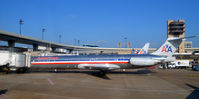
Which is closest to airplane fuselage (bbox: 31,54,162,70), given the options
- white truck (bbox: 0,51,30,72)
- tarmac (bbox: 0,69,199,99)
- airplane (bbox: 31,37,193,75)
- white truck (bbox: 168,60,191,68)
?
airplane (bbox: 31,37,193,75)

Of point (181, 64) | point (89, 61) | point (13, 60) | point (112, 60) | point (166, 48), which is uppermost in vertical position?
point (166, 48)

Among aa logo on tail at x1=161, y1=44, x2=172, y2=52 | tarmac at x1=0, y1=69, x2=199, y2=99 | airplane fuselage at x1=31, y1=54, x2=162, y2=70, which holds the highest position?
aa logo on tail at x1=161, y1=44, x2=172, y2=52

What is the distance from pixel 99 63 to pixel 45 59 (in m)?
8.27

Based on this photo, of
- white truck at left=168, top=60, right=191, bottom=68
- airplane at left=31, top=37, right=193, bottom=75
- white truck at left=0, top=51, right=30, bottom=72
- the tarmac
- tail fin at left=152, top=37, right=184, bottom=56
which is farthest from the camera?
white truck at left=168, top=60, right=191, bottom=68

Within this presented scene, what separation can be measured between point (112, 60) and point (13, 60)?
43.6ft

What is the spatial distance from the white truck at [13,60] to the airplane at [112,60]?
126cm

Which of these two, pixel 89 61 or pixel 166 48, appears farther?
pixel 89 61

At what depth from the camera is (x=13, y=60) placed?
20203 mm

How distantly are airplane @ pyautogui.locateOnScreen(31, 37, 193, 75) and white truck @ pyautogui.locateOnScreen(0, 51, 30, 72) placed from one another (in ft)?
4.15

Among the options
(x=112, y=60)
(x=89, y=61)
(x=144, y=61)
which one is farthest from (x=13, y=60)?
(x=144, y=61)

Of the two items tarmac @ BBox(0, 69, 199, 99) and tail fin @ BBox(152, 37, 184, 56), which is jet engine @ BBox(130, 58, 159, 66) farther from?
tarmac @ BBox(0, 69, 199, 99)

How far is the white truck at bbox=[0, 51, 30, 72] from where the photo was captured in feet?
59.4

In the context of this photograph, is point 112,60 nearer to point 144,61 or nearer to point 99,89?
point 144,61

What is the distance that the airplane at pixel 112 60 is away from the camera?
61.8 ft
